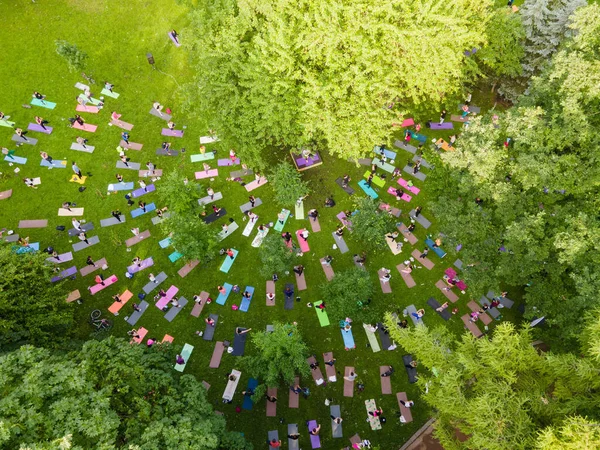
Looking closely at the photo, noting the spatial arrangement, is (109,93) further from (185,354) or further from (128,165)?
(185,354)

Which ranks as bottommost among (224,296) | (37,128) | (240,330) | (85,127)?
(240,330)

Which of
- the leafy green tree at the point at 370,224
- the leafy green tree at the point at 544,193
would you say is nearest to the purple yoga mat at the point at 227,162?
the leafy green tree at the point at 370,224

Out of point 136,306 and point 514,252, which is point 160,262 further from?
point 514,252

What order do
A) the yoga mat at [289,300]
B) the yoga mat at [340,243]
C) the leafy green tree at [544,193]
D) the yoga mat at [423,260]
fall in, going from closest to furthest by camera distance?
1. the leafy green tree at [544,193]
2. the yoga mat at [289,300]
3. the yoga mat at [423,260]
4. the yoga mat at [340,243]

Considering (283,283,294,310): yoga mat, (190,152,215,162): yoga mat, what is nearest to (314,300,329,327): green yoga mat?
(283,283,294,310): yoga mat

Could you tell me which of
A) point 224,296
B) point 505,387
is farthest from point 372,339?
point 505,387

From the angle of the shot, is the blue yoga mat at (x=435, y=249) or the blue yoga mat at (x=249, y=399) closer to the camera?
the blue yoga mat at (x=249, y=399)

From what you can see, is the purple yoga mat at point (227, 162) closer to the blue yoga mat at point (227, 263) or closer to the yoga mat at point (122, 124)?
the blue yoga mat at point (227, 263)

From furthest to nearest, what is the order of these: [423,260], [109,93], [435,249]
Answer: [109,93] < [435,249] < [423,260]
